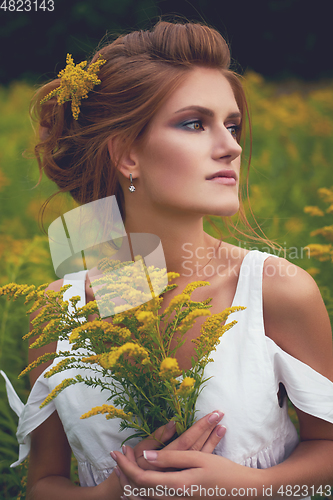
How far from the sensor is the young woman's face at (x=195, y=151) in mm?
1138

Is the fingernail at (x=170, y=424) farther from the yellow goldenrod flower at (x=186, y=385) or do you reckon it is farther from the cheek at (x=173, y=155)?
the cheek at (x=173, y=155)

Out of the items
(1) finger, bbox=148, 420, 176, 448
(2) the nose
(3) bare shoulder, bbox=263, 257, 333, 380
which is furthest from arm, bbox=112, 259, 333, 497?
(2) the nose

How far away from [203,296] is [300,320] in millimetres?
315

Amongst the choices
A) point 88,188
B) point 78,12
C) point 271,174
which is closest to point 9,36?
point 78,12

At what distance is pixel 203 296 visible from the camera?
1.30 m

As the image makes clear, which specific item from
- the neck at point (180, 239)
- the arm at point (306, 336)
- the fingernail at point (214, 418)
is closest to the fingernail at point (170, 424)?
the fingernail at point (214, 418)

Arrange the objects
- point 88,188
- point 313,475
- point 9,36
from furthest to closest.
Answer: point 9,36, point 88,188, point 313,475

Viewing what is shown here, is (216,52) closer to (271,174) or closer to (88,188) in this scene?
(88,188)

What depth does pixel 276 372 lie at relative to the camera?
3.78 feet

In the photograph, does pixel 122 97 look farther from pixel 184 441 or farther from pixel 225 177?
pixel 184 441

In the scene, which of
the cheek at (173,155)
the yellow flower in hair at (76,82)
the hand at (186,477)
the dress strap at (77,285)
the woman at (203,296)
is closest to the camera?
the hand at (186,477)

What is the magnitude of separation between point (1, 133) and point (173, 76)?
13.1 ft

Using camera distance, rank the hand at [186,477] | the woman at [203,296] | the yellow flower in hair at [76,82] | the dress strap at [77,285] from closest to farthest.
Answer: the hand at [186,477]
the woman at [203,296]
the yellow flower in hair at [76,82]
the dress strap at [77,285]

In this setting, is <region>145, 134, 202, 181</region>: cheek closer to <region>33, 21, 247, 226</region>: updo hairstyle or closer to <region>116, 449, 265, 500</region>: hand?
<region>33, 21, 247, 226</region>: updo hairstyle
